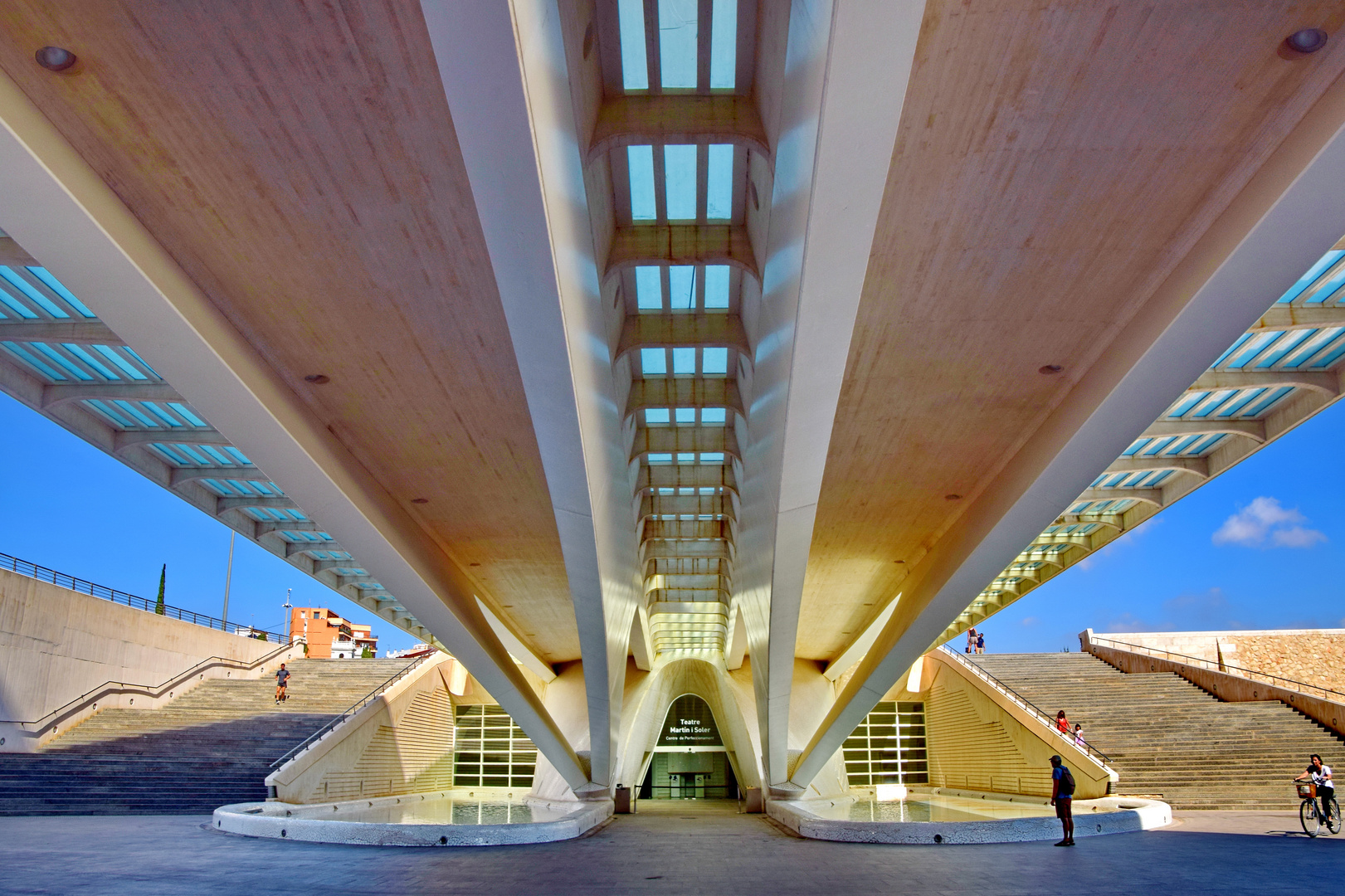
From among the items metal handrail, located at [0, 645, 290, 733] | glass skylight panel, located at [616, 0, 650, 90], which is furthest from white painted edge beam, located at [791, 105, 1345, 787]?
metal handrail, located at [0, 645, 290, 733]

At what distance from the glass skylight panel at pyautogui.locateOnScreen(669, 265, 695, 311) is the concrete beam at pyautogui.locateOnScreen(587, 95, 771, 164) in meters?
1.95

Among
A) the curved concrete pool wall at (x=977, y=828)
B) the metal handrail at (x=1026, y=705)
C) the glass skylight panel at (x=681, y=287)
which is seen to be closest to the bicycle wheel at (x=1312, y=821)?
the curved concrete pool wall at (x=977, y=828)

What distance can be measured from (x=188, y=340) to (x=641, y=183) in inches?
173

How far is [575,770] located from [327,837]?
1029 centimetres

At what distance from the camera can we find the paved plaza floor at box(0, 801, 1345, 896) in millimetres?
8695

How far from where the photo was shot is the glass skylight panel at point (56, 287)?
9279 millimetres

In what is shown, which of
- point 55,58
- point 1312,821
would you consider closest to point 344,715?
point 1312,821

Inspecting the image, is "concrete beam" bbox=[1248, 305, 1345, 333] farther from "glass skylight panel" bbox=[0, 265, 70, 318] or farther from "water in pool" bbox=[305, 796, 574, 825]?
"water in pool" bbox=[305, 796, 574, 825]

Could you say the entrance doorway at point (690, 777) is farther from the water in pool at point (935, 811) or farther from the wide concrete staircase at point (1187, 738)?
the wide concrete staircase at point (1187, 738)

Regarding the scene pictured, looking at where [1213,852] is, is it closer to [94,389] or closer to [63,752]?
[94,389]

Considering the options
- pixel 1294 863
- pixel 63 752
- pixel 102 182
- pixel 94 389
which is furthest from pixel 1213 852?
→ pixel 63 752

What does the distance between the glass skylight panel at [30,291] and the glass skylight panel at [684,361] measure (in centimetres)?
710

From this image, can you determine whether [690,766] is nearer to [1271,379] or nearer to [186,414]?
[186,414]

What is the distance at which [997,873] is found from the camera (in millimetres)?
9742
